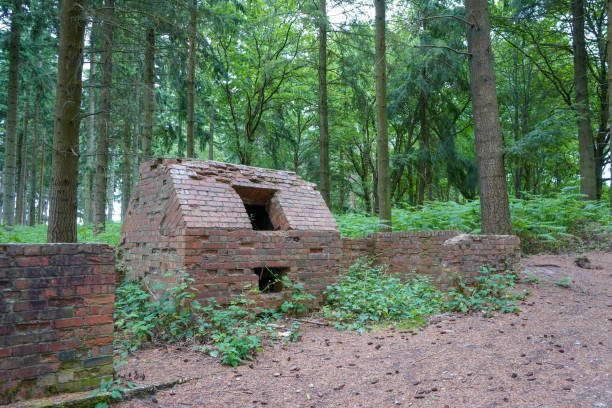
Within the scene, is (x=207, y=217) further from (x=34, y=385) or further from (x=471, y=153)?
(x=471, y=153)

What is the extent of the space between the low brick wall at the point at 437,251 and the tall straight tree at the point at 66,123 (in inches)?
194

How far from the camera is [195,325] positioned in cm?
451

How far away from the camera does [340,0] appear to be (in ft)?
37.4

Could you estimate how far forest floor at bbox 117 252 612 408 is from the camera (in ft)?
9.87

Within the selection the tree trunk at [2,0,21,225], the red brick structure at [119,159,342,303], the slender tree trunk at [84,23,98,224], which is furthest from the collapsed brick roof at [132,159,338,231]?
the tree trunk at [2,0,21,225]

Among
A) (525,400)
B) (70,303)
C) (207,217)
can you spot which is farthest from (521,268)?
(70,303)

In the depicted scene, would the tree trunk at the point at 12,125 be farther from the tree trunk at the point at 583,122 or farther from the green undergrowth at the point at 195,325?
the tree trunk at the point at 583,122

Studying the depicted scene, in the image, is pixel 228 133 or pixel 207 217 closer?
pixel 207 217

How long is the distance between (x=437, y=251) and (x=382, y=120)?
3818 millimetres

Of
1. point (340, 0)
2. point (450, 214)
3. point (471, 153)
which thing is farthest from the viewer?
point (471, 153)

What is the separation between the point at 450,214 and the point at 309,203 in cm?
499

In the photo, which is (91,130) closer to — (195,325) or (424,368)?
(195,325)

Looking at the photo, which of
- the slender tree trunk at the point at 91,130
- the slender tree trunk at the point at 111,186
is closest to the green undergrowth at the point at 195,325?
the slender tree trunk at the point at 91,130

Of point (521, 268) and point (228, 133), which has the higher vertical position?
point (228, 133)
